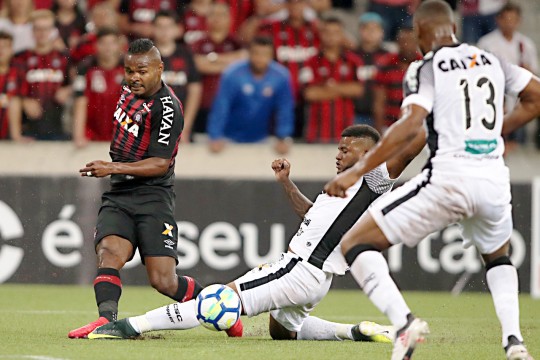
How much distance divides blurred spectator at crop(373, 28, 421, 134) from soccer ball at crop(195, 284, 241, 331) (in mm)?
6496

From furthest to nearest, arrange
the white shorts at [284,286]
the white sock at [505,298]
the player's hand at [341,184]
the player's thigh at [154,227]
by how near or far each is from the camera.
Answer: the player's thigh at [154,227] < the white shorts at [284,286] < the white sock at [505,298] < the player's hand at [341,184]

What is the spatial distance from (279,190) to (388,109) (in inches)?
70.0

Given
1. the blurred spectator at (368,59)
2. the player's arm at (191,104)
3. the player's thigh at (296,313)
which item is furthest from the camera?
the blurred spectator at (368,59)

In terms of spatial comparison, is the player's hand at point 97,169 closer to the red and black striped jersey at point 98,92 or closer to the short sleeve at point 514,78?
the short sleeve at point 514,78

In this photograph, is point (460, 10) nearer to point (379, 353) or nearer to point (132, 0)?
point (132, 0)

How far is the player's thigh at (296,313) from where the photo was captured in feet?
25.3

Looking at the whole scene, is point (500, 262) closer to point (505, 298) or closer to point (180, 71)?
point (505, 298)

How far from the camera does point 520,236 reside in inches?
505

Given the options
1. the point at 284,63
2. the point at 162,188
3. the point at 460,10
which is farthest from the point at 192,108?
the point at 162,188

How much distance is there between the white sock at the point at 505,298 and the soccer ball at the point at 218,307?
5.97 feet

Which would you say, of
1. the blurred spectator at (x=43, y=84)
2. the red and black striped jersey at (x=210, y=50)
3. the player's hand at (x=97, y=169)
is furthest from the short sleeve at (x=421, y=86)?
the blurred spectator at (x=43, y=84)

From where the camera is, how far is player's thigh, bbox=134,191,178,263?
26.5 ft

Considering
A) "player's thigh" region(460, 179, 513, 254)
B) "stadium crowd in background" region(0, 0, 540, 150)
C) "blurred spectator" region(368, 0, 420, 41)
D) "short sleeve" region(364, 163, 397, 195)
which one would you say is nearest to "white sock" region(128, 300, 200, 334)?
"short sleeve" region(364, 163, 397, 195)

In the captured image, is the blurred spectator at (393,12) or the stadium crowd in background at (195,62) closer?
the stadium crowd in background at (195,62)
